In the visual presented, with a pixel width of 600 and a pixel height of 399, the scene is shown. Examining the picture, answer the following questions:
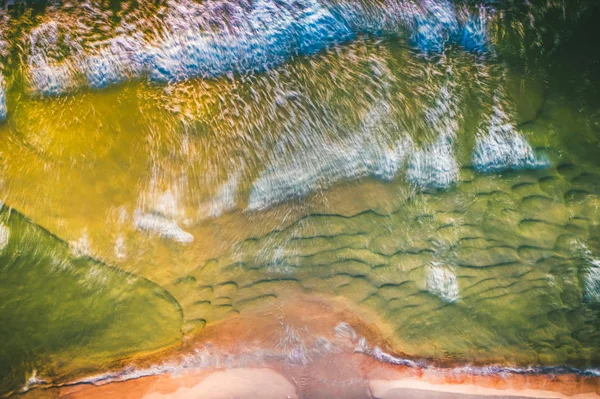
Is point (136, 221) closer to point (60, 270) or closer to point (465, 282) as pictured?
point (60, 270)

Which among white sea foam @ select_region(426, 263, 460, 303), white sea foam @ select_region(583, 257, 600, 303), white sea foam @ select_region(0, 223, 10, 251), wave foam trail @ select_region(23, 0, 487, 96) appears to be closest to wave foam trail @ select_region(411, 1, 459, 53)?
wave foam trail @ select_region(23, 0, 487, 96)

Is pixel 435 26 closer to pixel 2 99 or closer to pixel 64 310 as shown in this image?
pixel 2 99

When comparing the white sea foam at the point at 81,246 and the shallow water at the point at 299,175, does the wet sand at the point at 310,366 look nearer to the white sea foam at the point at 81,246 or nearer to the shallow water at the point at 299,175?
the shallow water at the point at 299,175

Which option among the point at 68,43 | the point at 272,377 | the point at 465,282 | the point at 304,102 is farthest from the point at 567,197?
the point at 68,43

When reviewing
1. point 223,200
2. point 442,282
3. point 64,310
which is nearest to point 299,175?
point 223,200

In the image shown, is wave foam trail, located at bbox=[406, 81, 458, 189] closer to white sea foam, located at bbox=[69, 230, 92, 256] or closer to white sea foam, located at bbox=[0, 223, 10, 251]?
white sea foam, located at bbox=[69, 230, 92, 256]

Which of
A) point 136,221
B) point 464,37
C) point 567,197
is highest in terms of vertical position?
point 464,37

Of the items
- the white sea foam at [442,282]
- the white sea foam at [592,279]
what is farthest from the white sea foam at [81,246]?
the white sea foam at [592,279]
